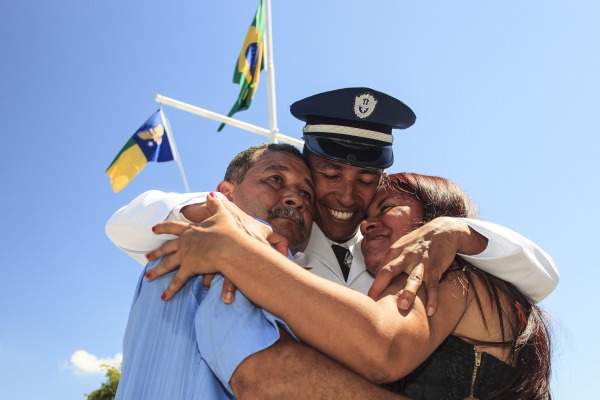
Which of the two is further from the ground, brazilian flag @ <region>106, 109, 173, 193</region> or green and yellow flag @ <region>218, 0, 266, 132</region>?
green and yellow flag @ <region>218, 0, 266, 132</region>

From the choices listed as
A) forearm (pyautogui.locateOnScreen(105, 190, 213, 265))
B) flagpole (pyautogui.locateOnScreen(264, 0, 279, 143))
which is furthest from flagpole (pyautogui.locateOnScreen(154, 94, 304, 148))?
forearm (pyautogui.locateOnScreen(105, 190, 213, 265))

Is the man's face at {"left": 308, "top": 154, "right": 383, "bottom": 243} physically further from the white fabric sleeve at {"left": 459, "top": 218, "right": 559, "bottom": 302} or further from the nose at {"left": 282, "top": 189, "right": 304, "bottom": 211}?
the white fabric sleeve at {"left": 459, "top": 218, "right": 559, "bottom": 302}

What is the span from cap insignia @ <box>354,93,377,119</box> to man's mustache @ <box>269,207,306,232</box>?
0.89m

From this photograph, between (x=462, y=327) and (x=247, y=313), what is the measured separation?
40.2 inches

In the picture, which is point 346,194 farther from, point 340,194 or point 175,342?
point 175,342

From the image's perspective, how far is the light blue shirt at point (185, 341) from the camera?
2.20m

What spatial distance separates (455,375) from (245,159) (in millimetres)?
1929

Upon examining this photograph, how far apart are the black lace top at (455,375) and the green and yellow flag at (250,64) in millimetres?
9040

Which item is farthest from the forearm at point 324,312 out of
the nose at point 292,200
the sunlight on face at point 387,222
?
the nose at point 292,200

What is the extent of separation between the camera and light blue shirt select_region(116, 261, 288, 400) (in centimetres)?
220

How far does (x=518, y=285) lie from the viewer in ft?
9.64

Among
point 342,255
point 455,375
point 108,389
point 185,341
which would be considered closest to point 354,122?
point 342,255

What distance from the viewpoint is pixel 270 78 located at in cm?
1140

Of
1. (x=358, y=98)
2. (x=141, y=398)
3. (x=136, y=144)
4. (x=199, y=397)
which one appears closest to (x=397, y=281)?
(x=199, y=397)
